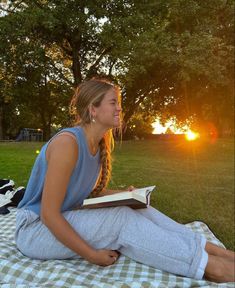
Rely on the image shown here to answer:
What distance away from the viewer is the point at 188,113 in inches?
1103

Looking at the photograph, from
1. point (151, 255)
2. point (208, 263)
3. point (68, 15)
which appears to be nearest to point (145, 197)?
point (151, 255)

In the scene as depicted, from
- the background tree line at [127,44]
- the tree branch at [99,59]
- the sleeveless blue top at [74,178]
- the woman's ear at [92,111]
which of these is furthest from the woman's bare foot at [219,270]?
the tree branch at [99,59]

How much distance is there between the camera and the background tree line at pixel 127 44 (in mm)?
16312

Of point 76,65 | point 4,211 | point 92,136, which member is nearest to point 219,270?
point 92,136

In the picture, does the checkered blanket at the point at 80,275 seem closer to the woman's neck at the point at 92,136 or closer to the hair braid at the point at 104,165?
the hair braid at the point at 104,165

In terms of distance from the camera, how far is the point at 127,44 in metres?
16.1

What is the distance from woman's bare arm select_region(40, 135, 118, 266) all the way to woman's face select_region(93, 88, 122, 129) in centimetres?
40

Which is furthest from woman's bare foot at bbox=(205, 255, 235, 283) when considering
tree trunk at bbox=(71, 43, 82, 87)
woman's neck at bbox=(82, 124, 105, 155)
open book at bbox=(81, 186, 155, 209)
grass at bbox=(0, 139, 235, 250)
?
tree trunk at bbox=(71, 43, 82, 87)

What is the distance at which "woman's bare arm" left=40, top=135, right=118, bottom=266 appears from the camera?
2.55 metres

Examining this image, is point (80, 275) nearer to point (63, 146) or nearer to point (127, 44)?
point (63, 146)

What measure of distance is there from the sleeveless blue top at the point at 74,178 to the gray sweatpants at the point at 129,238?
0.35 ft

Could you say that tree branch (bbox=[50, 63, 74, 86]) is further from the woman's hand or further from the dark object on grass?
the woman's hand

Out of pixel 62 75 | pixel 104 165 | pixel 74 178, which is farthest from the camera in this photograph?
pixel 62 75

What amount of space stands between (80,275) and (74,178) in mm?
672
